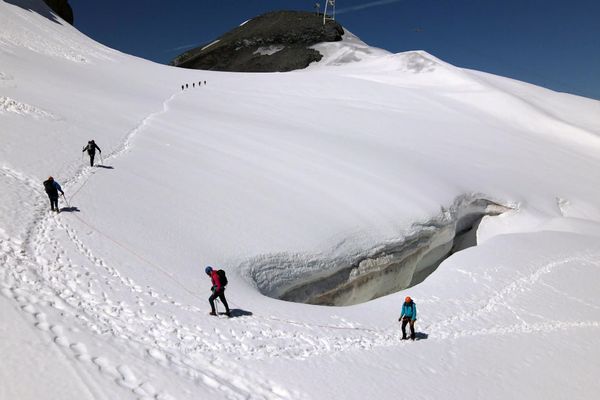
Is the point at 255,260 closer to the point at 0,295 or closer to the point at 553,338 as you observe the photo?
the point at 0,295

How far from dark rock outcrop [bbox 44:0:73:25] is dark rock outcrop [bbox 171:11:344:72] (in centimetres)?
2080

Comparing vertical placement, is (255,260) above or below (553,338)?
above

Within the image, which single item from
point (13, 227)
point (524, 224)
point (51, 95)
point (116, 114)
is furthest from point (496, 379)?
point (51, 95)

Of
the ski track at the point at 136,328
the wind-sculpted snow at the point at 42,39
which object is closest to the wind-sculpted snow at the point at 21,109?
the ski track at the point at 136,328

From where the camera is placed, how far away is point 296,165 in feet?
70.2

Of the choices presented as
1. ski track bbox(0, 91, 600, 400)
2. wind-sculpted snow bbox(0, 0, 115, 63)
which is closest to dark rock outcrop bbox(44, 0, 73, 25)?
wind-sculpted snow bbox(0, 0, 115, 63)

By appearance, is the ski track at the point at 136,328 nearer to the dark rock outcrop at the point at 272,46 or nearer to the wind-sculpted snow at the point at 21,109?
the wind-sculpted snow at the point at 21,109

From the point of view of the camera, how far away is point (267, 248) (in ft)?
45.2

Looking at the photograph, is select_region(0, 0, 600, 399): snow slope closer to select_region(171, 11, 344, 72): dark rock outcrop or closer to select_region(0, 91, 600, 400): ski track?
select_region(0, 91, 600, 400): ski track

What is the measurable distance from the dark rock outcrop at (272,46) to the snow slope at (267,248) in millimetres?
41075

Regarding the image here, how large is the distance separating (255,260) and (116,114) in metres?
16.7

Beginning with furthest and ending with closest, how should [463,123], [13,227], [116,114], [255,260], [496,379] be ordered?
[463,123]
[116,114]
[255,260]
[13,227]
[496,379]

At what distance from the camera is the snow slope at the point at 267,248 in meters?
8.05

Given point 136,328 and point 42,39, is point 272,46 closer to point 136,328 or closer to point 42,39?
point 42,39
